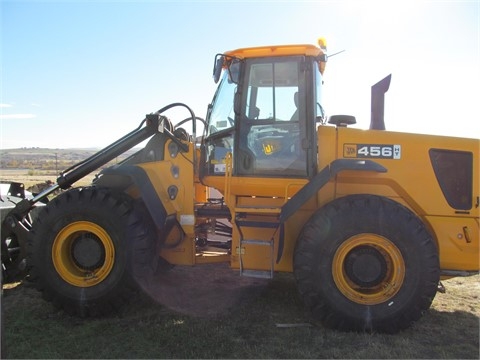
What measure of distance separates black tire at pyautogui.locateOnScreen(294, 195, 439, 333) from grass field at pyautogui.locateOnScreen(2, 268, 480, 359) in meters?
0.20

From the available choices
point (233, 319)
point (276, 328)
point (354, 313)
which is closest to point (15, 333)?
point (233, 319)

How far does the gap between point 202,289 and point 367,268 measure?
2244 millimetres

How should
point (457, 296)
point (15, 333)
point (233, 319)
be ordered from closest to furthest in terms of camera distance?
point (15, 333) < point (233, 319) < point (457, 296)

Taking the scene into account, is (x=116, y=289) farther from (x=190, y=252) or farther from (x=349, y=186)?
(x=349, y=186)

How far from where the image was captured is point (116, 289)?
4684 mm

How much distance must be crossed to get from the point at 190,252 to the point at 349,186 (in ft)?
6.47

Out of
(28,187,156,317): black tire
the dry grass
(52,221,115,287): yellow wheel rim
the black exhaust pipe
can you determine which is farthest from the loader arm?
the dry grass

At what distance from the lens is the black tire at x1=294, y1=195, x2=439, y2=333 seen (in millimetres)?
4258

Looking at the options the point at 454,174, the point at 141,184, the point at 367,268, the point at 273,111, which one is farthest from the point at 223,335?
the point at 454,174

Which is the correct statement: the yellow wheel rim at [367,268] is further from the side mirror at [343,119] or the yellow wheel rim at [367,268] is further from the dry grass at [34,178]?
the dry grass at [34,178]

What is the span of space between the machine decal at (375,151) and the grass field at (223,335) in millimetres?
1763

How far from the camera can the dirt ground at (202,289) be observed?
5.03 metres

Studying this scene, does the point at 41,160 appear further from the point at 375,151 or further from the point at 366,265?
the point at 366,265

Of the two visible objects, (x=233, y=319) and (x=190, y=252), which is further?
(x=190, y=252)
